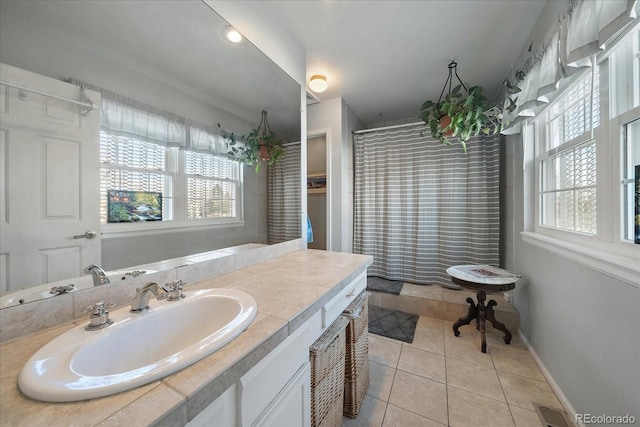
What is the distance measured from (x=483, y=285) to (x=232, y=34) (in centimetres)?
246

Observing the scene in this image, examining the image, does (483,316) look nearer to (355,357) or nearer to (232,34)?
(355,357)

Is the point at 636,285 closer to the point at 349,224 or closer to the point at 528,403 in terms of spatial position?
the point at 528,403

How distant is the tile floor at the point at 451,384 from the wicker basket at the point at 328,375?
1.02ft

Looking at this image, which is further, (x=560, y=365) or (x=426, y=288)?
(x=426, y=288)

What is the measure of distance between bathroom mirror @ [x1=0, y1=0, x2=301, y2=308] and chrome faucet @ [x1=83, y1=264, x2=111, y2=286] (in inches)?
1.2

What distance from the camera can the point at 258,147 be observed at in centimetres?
154

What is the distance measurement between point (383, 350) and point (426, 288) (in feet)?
3.56

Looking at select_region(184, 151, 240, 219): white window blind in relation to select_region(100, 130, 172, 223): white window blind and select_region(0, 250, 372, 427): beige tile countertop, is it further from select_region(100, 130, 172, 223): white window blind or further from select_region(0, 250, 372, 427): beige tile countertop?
select_region(0, 250, 372, 427): beige tile countertop

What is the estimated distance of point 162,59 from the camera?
1000 mm

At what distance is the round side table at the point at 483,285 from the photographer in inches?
72.4

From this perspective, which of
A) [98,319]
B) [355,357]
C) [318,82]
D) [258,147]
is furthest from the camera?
[318,82]

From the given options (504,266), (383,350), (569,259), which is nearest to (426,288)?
(504,266)

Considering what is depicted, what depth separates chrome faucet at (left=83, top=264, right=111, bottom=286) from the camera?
30.6 inches

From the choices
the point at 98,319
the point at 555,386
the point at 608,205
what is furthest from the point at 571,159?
the point at 98,319
